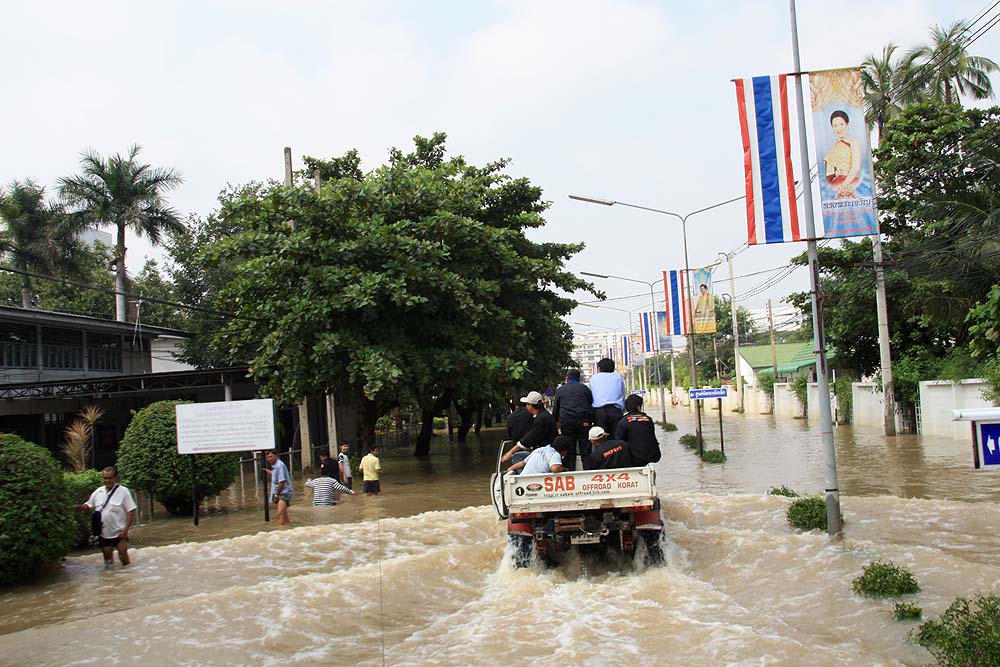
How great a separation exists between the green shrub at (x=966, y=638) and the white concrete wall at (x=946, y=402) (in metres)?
18.2

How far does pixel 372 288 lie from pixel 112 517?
8091 mm

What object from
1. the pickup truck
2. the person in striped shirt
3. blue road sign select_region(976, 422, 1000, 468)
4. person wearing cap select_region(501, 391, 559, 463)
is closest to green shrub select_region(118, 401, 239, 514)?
the person in striped shirt

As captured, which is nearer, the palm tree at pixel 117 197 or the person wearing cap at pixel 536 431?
the person wearing cap at pixel 536 431

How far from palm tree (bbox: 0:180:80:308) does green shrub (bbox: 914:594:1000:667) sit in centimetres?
4165

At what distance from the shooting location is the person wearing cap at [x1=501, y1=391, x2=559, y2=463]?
36.8 ft

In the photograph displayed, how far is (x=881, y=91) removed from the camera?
3241 centimetres

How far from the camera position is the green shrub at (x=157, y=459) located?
1627 centimetres

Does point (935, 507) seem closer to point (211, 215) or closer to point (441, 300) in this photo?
point (441, 300)

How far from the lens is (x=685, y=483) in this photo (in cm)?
1959

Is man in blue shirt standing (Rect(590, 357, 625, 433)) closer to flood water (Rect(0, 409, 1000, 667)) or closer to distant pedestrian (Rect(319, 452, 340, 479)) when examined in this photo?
flood water (Rect(0, 409, 1000, 667))

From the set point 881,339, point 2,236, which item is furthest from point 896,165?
point 2,236

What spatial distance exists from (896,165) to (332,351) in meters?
20.8

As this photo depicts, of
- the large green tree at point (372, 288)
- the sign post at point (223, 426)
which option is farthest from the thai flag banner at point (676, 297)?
the sign post at point (223, 426)

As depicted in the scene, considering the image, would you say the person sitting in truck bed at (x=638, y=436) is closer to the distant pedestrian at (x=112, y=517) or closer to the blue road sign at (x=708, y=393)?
the distant pedestrian at (x=112, y=517)
